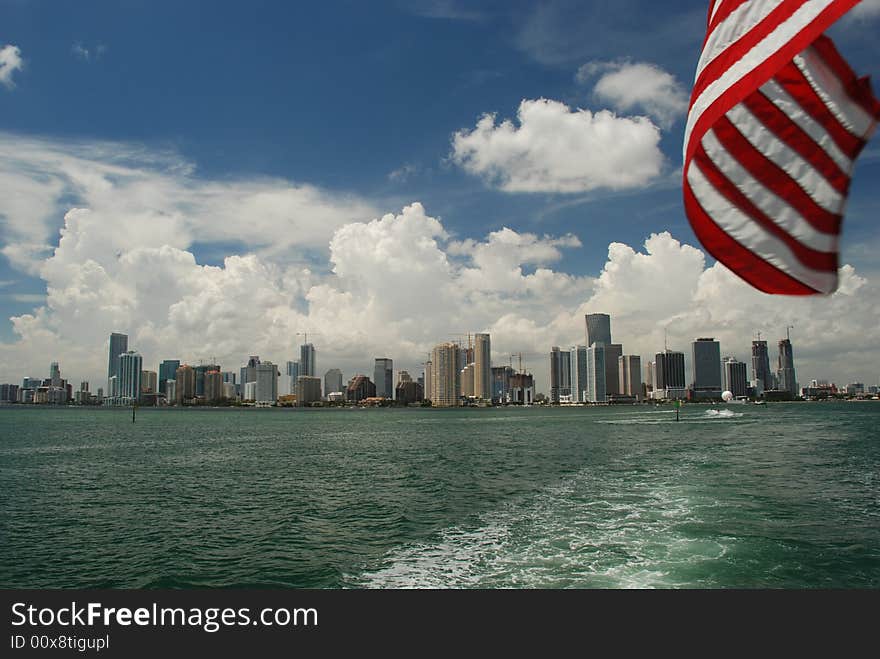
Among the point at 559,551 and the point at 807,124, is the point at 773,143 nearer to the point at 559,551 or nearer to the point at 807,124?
the point at 807,124

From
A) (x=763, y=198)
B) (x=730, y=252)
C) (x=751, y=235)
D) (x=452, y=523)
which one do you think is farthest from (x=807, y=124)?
(x=452, y=523)

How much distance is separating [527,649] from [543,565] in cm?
818

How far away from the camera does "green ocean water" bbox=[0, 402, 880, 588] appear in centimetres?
1706

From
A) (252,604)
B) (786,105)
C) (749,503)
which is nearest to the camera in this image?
(786,105)

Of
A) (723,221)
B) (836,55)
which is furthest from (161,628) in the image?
(836,55)

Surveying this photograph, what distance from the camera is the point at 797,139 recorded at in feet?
19.6

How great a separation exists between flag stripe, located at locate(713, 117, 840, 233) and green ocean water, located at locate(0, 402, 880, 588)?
1221 centimetres

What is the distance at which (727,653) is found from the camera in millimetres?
9172

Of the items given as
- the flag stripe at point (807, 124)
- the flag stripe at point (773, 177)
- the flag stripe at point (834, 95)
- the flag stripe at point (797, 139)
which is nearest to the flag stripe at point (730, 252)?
the flag stripe at point (773, 177)

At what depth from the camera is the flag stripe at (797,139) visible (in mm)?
5887

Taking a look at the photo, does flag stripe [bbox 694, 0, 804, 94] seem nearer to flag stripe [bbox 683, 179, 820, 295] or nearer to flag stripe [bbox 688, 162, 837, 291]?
flag stripe [bbox 688, 162, 837, 291]

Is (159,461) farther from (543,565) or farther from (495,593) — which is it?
(495,593)

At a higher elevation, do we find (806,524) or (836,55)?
(836,55)

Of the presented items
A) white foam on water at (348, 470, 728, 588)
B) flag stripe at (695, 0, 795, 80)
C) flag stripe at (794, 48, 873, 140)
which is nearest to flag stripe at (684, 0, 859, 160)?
flag stripe at (695, 0, 795, 80)
